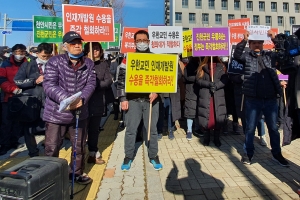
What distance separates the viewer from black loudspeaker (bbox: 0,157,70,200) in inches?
78.7

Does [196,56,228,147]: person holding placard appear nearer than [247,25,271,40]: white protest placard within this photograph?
No

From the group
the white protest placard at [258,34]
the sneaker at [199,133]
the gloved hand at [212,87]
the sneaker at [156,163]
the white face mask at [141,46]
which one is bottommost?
the sneaker at [156,163]

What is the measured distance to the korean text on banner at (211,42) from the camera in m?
5.64

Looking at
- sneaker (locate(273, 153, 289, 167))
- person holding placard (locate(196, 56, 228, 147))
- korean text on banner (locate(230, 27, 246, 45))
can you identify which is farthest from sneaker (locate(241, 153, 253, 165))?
korean text on banner (locate(230, 27, 246, 45))

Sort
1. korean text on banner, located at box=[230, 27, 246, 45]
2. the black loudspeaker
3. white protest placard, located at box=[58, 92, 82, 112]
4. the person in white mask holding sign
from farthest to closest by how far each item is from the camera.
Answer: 1. korean text on banner, located at box=[230, 27, 246, 45]
2. the person in white mask holding sign
3. white protest placard, located at box=[58, 92, 82, 112]
4. the black loudspeaker

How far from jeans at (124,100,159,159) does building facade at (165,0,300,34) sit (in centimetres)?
5135

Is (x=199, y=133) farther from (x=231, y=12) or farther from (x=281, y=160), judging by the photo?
(x=231, y=12)

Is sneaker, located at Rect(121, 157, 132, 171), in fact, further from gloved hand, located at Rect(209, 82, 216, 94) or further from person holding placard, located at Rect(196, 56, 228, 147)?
gloved hand, located at Rect(209, 82, 216, 94)

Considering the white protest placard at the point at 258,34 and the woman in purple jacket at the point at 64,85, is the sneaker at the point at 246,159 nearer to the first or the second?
the white protest placard at the point at 258,34

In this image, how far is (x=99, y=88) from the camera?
446cm

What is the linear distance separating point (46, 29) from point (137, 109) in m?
5.41

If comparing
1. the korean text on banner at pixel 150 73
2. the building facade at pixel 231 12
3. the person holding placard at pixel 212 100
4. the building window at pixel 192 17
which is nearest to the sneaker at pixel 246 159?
the person holding placard at pixel 212 100

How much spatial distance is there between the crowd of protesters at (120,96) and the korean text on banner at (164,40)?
62 cm

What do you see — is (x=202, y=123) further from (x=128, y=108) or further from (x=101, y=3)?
(x=101, y=3)
